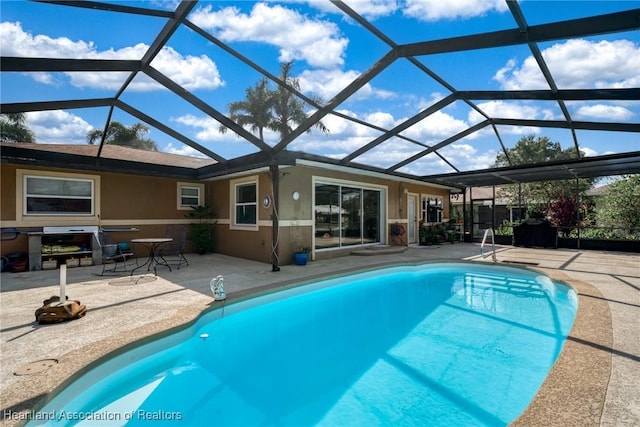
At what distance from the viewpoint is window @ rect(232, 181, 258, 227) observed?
9602mm

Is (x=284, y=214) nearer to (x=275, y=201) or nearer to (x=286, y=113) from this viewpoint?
(x=275, y=201)

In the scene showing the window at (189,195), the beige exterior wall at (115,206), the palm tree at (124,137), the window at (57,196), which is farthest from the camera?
the window at (189,195)

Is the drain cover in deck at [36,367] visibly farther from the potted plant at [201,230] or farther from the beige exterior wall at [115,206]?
the potted plant at [201,230]

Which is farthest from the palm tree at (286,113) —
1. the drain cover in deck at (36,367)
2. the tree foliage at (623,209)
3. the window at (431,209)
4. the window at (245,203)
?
the drain cover in deck at (36,367)

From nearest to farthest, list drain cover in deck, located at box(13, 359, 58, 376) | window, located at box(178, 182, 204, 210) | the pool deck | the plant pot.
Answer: the pool deck, drain cover in deck, located at box(13, 359, 58, 376), the plant pot, window, located at box(178, 182, 204, 210)

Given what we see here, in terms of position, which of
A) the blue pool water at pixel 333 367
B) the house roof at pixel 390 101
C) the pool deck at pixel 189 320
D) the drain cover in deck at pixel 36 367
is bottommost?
the blue pool water at pixel 333 367

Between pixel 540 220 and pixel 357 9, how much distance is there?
41.3 feet

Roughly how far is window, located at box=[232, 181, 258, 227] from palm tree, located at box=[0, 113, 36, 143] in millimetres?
17356

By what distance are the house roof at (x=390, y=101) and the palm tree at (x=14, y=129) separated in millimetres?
13959

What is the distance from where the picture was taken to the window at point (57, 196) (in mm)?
8352

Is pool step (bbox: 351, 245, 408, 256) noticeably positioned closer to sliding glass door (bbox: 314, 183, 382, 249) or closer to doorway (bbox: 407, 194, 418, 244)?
sliding glass door (bbox: 314, 183, 382, 249)

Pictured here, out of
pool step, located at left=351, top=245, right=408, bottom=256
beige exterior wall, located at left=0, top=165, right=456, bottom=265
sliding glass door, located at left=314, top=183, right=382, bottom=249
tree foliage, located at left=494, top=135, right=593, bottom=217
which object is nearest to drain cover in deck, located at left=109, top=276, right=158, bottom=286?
beige exterior wall, located at left=0, top=165, right=456, bottom=265

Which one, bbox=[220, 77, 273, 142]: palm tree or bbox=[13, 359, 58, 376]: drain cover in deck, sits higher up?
bbox=[220, 77, 273, 142]: palm tree

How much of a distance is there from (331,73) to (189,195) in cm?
718
